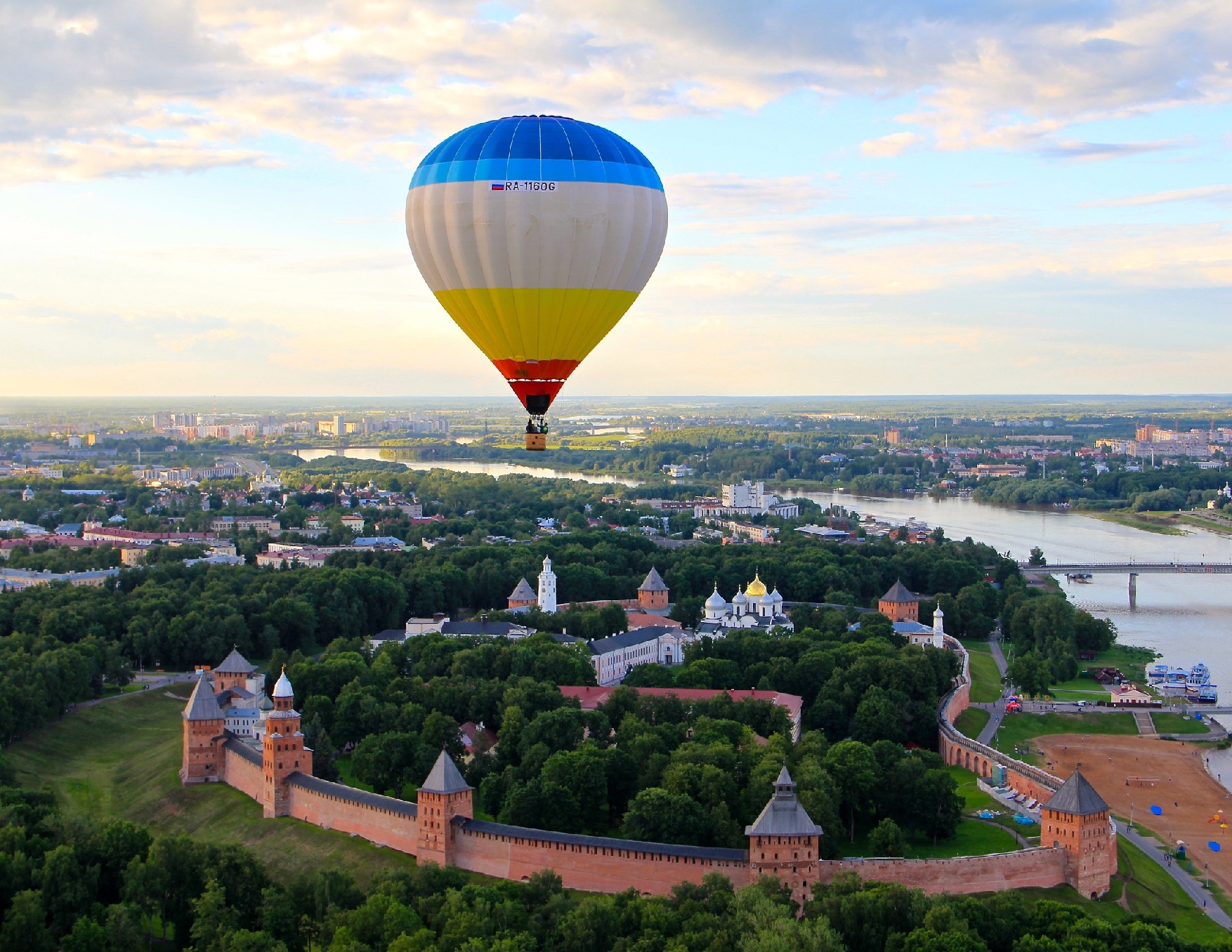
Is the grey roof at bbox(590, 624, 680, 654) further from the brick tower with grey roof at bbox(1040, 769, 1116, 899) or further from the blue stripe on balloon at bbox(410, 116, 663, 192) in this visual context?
the blue stripe on balloon at bbox(410, 116, 663, 192)

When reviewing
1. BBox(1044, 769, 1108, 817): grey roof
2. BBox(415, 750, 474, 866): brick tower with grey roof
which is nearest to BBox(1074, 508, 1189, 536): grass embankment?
BBox(1044, 769, 1108, 817): grey roof

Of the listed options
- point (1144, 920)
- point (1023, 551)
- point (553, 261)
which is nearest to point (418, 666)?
point (553, 261)

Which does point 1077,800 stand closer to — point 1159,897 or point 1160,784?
point 1159,897

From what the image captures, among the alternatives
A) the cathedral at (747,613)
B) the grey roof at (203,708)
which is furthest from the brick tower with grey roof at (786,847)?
the cathedral at (747,613)

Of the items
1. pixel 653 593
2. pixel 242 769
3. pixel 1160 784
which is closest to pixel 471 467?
pixel 653 593

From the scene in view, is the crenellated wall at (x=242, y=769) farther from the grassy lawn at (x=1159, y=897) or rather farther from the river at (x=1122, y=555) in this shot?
the river at (x=1122, y=555)

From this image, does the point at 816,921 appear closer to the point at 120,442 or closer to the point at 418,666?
the point at 418,666
